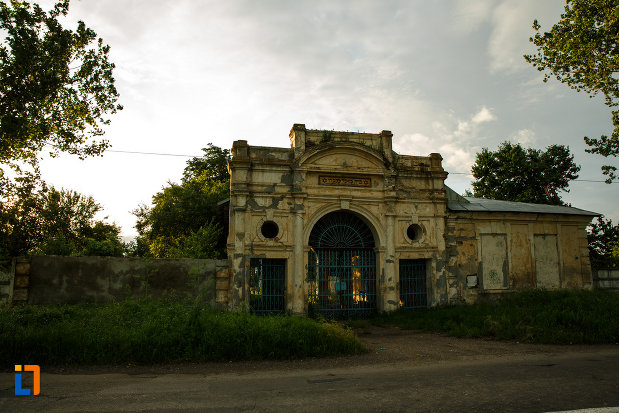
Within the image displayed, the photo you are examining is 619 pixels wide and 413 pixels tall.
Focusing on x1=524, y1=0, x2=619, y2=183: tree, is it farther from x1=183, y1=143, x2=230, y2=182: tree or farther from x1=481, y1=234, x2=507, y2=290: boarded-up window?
x1=183, y1=143, x2=230, y2=182: tree

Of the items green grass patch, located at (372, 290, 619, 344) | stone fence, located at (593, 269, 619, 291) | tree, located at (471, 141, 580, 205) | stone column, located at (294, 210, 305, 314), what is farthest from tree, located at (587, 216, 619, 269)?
stone column, located at (294, 210, 305, 314)

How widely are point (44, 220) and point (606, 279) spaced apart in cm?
3185

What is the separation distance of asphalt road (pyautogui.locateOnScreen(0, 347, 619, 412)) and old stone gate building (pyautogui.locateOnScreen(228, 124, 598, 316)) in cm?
619

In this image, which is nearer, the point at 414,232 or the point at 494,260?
the point at 414,232

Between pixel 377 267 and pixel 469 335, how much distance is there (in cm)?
426

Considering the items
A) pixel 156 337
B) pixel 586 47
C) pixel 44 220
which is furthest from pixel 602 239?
pixel 44 220

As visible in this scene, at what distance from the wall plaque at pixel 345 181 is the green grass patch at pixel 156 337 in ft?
20.5

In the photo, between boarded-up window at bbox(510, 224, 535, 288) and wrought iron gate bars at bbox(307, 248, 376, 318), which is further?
boarded-up window at bbox(510, 224, 535, 288)

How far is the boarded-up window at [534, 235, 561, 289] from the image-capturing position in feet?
51.9

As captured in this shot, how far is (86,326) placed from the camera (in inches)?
332

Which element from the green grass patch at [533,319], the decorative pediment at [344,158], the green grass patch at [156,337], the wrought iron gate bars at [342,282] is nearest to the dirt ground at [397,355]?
the green grass patch at [156,337]

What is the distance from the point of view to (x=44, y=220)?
2577 centimetres

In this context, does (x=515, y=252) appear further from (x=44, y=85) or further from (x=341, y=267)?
(x=44, y=85)

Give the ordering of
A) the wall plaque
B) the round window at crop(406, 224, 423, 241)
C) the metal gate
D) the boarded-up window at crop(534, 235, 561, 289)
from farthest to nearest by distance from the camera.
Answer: the boarded-up window at crop(534, 235, 561, 289) < the round window at crop(406, 224, 423, 241) < the metal gate < the wall plaque
